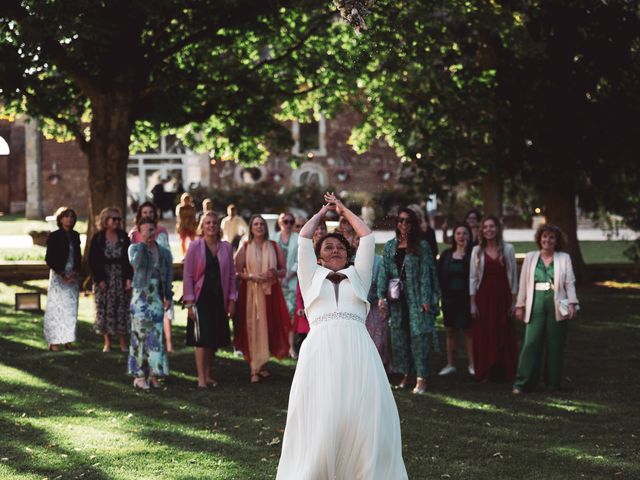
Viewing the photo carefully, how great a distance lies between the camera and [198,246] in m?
12.1

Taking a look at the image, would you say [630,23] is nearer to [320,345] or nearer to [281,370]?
[281,370]

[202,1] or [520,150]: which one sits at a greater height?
[202,1]

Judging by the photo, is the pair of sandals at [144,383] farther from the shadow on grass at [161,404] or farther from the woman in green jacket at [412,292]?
the woman in green jacket at [412,292]

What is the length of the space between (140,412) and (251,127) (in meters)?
14.4

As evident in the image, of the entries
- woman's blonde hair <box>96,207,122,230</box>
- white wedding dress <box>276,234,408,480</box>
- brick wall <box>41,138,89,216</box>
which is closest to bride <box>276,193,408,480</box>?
white wedding dress <box>276,234,408,480</box>

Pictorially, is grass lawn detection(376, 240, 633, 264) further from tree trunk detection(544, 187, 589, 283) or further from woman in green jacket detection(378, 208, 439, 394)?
woman in green jacket detection(378, 208, 439, 394)

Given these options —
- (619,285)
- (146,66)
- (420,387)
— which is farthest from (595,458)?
(619,285)

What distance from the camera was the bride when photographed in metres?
6.52

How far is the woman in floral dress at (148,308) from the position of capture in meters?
11.9

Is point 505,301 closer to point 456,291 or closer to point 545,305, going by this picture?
point 456,291

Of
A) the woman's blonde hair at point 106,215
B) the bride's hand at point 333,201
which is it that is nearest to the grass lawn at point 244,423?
the woman's blonde hair at point 106,215

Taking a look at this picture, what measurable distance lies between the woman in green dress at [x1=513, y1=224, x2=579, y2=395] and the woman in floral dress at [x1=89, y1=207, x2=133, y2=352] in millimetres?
4892

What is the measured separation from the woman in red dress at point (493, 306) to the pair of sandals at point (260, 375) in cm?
237

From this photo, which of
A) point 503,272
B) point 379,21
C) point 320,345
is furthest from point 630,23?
point 320,345
